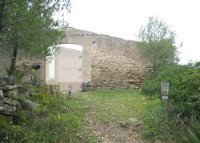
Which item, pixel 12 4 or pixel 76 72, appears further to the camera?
pixel 76 72

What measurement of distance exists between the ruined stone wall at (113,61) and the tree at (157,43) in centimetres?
96

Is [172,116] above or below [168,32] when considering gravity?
below

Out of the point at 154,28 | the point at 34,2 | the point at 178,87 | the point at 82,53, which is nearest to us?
the point at 34,2

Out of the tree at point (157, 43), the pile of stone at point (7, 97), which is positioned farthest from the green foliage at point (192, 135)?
the tree at point (157, 43)

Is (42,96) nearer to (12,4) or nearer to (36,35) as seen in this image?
(36,35)

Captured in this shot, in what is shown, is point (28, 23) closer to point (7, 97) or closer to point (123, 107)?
point (7, 97)

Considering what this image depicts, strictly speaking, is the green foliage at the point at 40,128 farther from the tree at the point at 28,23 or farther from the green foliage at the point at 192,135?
the green foliage at the point at 192,135

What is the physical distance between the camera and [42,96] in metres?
8.93

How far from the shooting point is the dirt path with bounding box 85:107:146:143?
24.8 feet

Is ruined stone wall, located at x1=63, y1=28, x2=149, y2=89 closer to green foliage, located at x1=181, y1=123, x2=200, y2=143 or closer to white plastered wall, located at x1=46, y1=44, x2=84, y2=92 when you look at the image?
white plastered wall, located at x1=46, y1=44, x2=84, y2=92

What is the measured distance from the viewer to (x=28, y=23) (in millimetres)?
6430

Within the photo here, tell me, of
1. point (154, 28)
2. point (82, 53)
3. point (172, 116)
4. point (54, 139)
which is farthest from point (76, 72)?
point (54, 139)

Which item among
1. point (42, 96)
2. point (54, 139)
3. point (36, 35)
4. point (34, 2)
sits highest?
point (34, 2)

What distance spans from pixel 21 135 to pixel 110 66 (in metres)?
11.2
